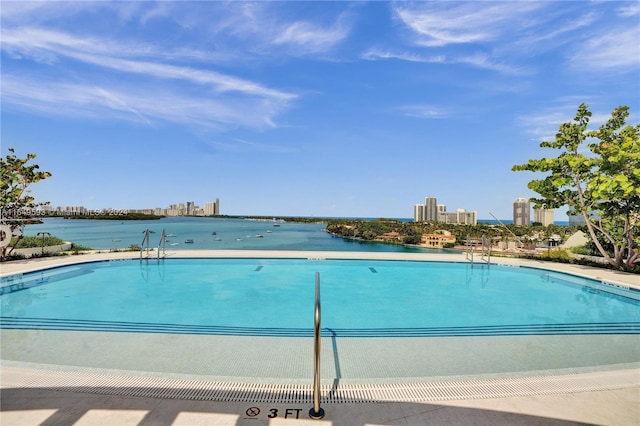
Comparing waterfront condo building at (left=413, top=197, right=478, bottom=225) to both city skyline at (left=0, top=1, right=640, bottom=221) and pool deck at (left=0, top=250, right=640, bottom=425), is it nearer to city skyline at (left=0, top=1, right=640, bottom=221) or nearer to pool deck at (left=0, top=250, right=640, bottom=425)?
city skyline at (left=0, top=1, right=640, bottom=221)

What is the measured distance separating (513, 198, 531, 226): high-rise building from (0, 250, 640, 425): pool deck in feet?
122

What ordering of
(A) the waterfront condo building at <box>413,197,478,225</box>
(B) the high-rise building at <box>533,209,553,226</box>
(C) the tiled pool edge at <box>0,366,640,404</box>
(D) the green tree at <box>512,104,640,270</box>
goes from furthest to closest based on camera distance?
(A) the waterfront condo building at <box>413,197,478,225</box> → (B) the high-rise building at <box>533,209,553,226</box> → (D) the green tree at <box>512,104,640,270</box> → (C) the tiled pool edge at <box>0,366,640,404</box>

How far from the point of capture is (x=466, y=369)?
3.48 metres

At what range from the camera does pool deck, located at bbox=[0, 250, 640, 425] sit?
7.32 feet

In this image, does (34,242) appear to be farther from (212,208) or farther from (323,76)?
(212,208)

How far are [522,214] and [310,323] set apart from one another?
3872 cm

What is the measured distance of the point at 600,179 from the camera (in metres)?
8.54

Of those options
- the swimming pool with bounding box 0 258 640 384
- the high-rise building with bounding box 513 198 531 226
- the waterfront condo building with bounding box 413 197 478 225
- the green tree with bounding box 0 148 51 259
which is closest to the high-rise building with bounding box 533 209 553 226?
the high-rise building with bounding box 513 198 531 226

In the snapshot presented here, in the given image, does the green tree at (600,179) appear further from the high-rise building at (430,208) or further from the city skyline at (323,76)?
the high-rise building at (430,208)

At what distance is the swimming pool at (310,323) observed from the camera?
3549 millimetres

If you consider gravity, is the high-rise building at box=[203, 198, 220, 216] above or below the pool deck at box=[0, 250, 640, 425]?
above

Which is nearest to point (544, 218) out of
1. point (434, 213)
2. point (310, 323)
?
point (310, 323)

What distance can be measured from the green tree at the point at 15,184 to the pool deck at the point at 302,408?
10.3m

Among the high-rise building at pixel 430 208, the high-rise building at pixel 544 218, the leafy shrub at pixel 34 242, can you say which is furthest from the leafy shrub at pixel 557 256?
the high-rise building at pixel 430 208
